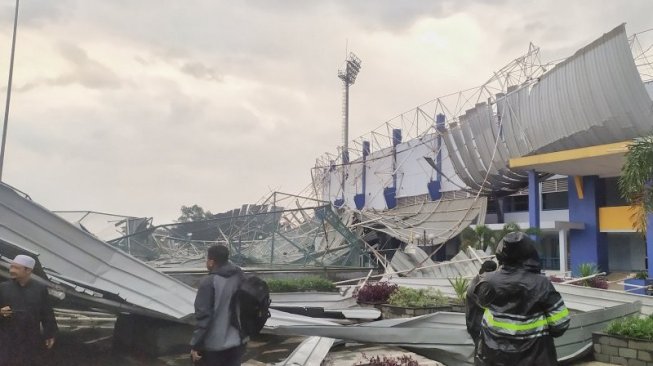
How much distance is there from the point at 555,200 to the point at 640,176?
73.3 feet

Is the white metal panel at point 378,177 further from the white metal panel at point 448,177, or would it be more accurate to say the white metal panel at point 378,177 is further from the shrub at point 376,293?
the shrub at point 376,293

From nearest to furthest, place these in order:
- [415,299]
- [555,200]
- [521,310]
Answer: [521,310], [415,299], [555,200]

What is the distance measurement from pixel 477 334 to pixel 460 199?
27970 mm

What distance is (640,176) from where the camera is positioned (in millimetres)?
9203

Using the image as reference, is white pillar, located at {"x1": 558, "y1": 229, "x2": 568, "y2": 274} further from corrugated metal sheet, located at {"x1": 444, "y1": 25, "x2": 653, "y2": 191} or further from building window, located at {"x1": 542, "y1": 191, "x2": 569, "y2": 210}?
building window, located at {"x1": 542, "y1": 191, "x2": 569, "y2": 210}

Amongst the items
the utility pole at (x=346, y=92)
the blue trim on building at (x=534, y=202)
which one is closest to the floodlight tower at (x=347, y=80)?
the utility pole at (x=346, y=92)

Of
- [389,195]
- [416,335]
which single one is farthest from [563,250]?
[416,335]

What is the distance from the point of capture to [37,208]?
5477 mm

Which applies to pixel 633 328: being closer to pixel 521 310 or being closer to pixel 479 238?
pixel 521 310

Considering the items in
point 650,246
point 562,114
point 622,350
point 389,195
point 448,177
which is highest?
point 562,114

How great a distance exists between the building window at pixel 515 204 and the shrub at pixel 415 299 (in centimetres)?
2459

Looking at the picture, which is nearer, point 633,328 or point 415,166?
point 633,328

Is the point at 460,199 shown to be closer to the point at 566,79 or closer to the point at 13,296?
the point at 566,79

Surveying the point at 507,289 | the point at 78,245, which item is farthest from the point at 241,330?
the point at 78,245
